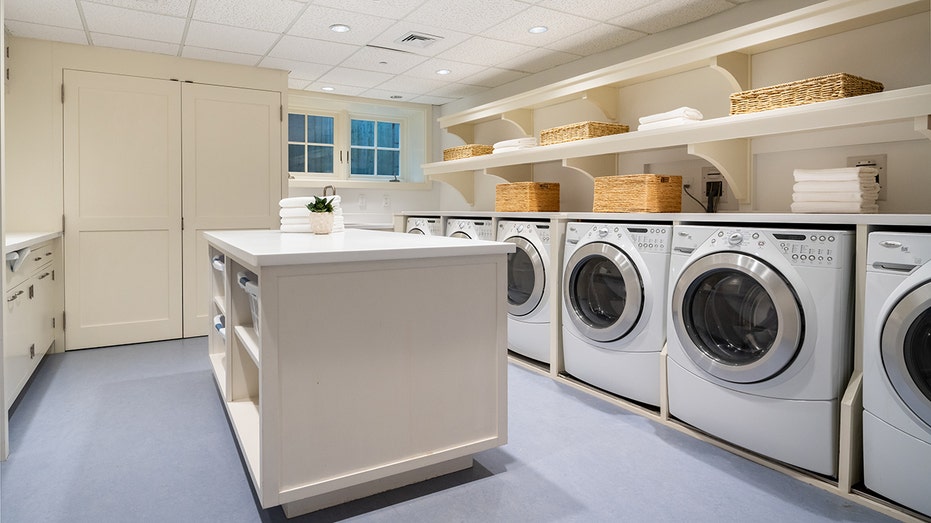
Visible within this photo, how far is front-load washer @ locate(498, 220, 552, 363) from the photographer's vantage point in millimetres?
3457

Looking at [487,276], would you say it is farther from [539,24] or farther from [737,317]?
[539,24]

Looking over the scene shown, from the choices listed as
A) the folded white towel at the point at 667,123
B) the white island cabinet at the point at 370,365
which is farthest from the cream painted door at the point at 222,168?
the folded white towel at the point at 667,123

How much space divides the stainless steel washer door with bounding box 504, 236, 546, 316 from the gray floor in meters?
0.72

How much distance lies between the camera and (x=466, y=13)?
3.30 m

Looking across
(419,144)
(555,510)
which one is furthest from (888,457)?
(419,144)

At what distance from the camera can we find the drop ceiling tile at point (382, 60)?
161 inches

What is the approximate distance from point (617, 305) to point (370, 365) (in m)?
1.59

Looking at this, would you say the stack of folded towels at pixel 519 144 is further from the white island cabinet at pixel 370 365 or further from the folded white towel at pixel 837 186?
the white island cabinet at pixel 370 365

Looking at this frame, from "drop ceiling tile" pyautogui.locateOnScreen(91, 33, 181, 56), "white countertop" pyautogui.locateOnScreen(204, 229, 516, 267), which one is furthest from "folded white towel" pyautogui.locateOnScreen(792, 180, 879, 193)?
"drop ceiling tile" pyautogui.locateOnScreen(91, 33, 181, 56)

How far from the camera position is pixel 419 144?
6.03 m

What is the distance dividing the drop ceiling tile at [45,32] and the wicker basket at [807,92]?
13.0ft

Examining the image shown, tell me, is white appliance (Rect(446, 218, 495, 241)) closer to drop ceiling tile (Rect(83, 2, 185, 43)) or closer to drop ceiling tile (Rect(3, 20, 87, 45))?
drop ceiling tile (Rect(83, 2, 185, 43))

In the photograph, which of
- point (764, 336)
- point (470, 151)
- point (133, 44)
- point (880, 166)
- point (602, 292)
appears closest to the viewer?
point (764, 336)

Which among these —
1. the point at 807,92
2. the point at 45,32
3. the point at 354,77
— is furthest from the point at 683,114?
the point at 45,32
